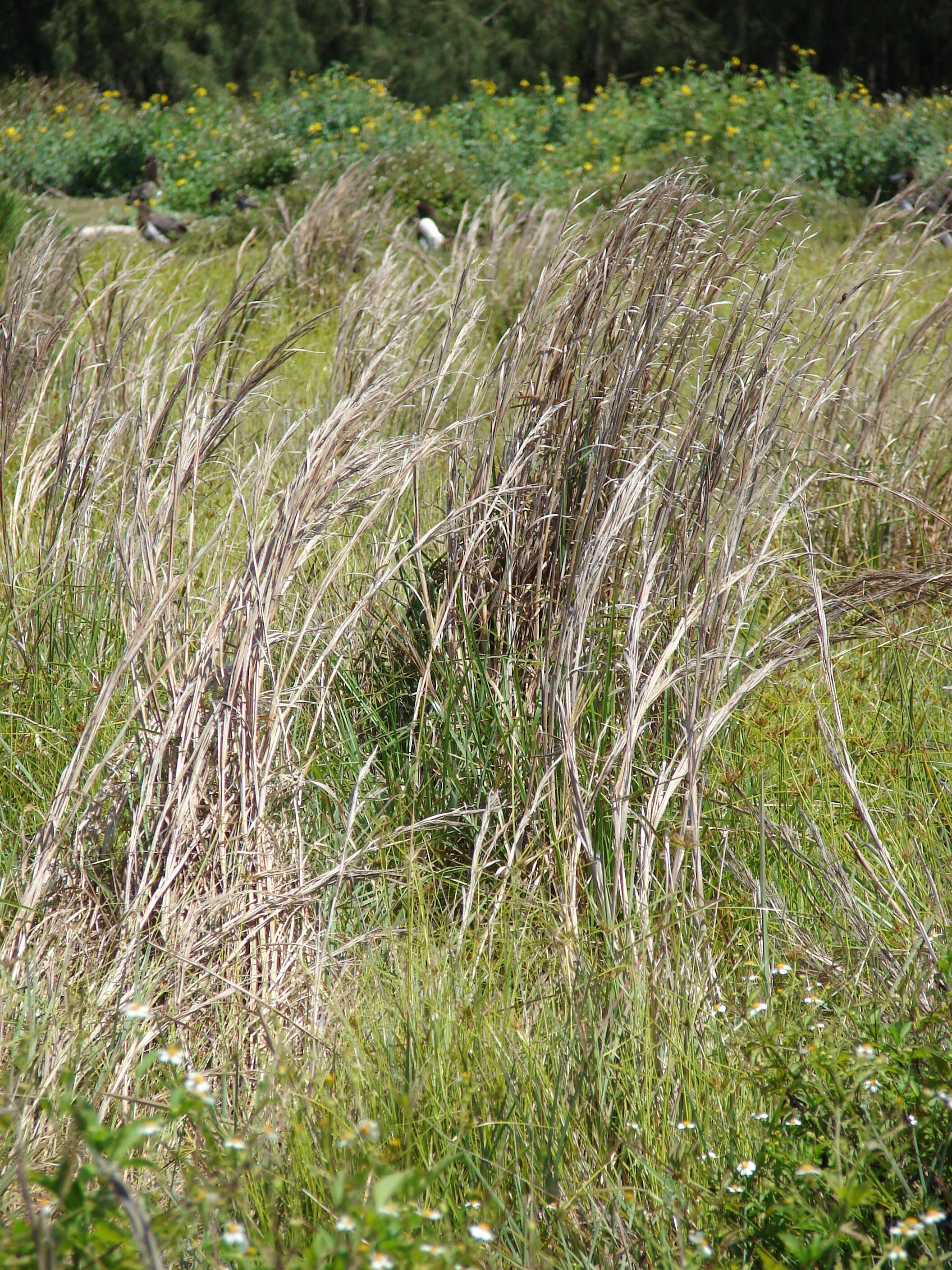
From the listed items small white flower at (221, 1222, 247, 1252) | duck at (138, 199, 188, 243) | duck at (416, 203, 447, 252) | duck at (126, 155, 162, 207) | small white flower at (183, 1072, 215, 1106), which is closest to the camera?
small white flower at (221, 1222, 247, 1252)

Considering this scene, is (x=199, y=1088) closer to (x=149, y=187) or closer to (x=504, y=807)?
(x=504, y=807)

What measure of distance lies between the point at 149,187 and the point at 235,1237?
35.6ft

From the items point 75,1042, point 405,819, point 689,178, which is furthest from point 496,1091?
point 689,178

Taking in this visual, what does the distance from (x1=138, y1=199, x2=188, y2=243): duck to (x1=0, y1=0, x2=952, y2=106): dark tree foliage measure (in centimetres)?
1404

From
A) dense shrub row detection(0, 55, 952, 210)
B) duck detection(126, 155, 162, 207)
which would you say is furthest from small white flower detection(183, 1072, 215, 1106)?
duck detection(126, 155, 162, 207)

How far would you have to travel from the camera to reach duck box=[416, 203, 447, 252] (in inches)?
256

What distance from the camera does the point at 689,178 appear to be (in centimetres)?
228

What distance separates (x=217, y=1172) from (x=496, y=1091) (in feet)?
1.11

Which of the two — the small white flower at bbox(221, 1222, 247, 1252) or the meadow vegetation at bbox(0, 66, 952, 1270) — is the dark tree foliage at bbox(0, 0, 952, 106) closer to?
the meadow vegetation at bbox(0, 66, 952, 1270)

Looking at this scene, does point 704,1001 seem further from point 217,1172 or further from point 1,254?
point 1,254

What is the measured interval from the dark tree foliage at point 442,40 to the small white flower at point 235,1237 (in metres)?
21.3

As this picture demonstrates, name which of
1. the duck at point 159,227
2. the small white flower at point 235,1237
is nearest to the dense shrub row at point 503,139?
the duck at point 159,227

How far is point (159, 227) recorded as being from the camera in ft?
25.5

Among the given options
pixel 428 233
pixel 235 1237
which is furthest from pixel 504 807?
pixel 428 233
